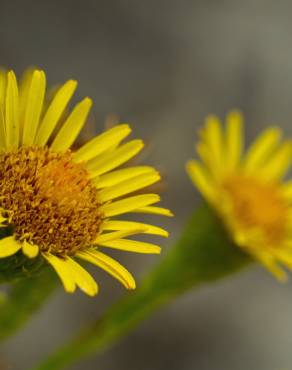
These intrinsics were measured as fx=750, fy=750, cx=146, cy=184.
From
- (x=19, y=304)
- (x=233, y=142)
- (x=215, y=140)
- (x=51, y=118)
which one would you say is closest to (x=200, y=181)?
(x=215, y=140)

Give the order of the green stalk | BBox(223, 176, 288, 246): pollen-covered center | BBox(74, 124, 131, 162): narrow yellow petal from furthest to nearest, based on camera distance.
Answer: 1. BBox(223, 176, 288, 246): pollen-covered center
2. the green stalk
3. BBox(74, 124, 131, 162): narrow yellow petal

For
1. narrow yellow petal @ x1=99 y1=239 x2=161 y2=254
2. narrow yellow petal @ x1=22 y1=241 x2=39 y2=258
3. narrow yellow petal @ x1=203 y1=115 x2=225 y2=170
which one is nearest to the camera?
narrow yellow petal @ x1=22 y1=241 x2=39 y2=258

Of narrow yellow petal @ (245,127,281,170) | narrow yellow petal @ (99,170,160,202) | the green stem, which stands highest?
narrow yellow petal @ (99,170,160,202)

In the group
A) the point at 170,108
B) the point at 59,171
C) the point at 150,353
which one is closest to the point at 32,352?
the point at 150,353

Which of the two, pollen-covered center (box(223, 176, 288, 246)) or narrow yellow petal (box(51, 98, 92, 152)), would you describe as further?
pollen-covered center (box(223, 176, 288, 246))

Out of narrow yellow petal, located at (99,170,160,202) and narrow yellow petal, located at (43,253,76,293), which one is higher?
narrow yellow petal, located at (99,170,160,202)

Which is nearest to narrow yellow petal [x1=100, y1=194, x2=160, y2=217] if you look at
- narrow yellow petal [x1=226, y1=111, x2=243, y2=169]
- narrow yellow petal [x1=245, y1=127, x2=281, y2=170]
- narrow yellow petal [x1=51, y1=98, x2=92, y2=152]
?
narrow yellow petal [x1=51, y1=98, x2=92, y2=152]

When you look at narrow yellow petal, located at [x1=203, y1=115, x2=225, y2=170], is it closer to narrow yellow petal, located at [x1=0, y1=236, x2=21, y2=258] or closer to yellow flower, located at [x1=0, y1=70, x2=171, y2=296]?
yellow flower, located at [x1=0, y1=70, x2=171, y2=296]
